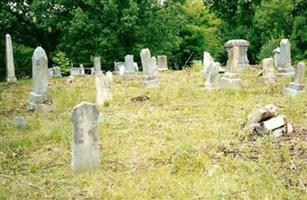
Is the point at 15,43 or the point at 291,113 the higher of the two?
the point at 15,43

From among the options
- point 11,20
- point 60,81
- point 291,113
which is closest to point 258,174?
point 291,113

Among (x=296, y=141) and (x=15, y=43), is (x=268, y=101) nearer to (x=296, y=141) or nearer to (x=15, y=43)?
(x=296, y=141)

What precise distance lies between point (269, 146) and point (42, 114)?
5.79 meters

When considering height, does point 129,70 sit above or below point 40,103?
above

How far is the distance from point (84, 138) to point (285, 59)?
9299 millimetres

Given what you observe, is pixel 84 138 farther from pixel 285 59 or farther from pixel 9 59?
pixel 9 59

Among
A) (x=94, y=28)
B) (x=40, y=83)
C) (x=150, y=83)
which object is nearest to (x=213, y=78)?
(x=150, y=83)

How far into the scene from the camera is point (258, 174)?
628 cm

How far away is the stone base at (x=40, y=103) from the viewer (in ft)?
37.9

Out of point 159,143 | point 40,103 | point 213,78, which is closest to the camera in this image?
point 159,143

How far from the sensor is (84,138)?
6953 mm

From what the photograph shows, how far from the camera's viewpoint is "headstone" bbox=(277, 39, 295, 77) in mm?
14641

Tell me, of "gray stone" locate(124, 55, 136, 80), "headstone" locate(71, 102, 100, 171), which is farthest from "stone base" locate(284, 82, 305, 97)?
"gray stone" locate(124, 55, 136, 80)

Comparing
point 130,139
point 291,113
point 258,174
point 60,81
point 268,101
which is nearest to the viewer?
point 258,174
